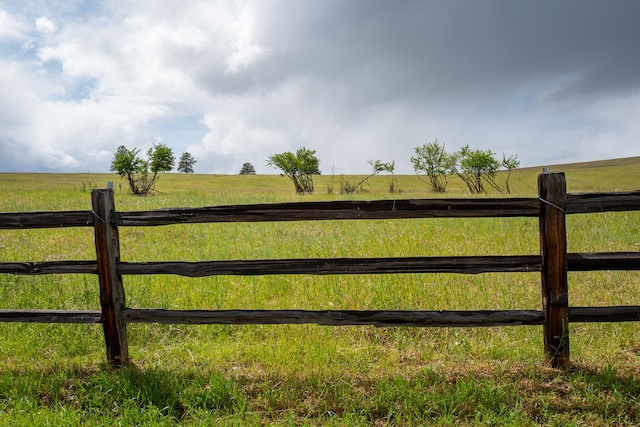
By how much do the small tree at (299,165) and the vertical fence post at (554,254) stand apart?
1311 inches

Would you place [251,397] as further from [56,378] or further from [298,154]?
[298,154]

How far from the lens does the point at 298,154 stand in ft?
126

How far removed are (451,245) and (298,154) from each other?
98.5ft

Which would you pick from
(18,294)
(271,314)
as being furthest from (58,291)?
(271,314)

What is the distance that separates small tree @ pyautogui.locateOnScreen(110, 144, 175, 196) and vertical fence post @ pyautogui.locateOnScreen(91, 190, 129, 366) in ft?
103

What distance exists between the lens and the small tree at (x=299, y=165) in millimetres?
37438

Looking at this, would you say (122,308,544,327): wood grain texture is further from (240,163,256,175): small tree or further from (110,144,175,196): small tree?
(240,163,256,175): small tree

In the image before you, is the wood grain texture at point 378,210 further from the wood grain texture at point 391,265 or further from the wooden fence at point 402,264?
the wood grain texture at point 391,265

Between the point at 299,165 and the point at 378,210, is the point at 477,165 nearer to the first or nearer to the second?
the point at 299,165

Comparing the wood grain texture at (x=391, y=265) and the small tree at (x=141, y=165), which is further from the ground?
the small tree at (x=141, y=165)

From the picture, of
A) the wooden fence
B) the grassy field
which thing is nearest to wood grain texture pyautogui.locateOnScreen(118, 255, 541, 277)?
the wooden fence

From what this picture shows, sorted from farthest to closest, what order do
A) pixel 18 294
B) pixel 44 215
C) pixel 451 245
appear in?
1. pixel 451 245
2. pixel 18 294
3. pixel 44 215

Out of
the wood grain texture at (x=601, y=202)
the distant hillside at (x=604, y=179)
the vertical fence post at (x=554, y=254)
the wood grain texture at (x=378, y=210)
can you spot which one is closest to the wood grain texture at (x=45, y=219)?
the wood grain texture at (x=378, y=210)

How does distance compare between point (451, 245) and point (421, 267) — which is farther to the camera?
point (451, 245)
